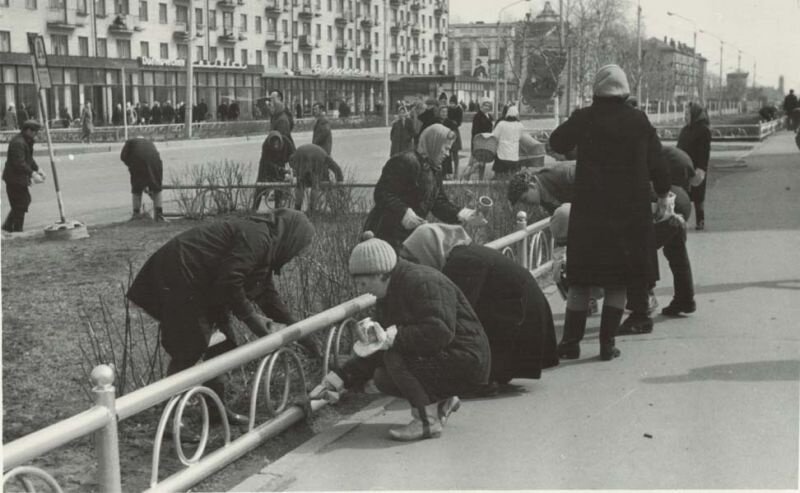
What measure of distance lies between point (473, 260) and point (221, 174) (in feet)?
33.7

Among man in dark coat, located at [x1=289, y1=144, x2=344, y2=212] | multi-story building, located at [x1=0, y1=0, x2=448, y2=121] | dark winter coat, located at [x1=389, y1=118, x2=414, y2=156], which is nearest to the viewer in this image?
man in dark coat, located at [x1=289, y1=144, x2=344, y2=212]

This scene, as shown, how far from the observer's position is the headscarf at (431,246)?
5.09 metres

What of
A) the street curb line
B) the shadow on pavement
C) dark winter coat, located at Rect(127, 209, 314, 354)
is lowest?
the street curb line

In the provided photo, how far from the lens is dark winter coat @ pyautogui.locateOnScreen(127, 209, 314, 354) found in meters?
4.75

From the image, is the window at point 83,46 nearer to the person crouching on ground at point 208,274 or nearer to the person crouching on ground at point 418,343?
the person crouching on ground at point 208,274

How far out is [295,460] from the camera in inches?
171

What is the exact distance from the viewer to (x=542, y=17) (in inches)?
2152

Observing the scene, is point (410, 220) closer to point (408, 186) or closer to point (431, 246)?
point (408, 186)

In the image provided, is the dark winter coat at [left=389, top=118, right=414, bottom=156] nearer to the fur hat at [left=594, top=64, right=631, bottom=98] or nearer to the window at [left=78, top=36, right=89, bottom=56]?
the fur hat at [left=594, top=64, right=631, bottom=98]

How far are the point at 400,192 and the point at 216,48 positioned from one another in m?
63.3

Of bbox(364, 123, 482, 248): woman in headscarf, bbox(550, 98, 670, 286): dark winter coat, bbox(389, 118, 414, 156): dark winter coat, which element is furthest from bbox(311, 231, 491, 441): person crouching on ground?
bbox(389, 118, 414, 156): dark winter coat

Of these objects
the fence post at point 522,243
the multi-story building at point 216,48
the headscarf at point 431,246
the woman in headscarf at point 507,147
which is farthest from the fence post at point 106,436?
the multi-story building at point 216,48

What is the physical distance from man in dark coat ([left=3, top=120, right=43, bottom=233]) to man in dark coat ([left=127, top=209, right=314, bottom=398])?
9792mm

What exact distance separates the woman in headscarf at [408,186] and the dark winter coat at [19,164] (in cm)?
867
